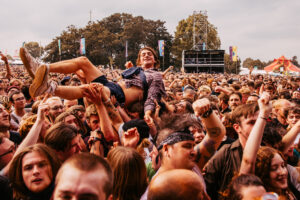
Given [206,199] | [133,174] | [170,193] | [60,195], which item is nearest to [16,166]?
[60,195]

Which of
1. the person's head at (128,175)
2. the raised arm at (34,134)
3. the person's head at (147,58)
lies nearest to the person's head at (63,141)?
the raised arm at (34,134)

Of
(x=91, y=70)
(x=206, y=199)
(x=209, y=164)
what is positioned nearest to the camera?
(x=206, y=199)

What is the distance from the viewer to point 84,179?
1.54 m

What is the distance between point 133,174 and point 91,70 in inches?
72.7

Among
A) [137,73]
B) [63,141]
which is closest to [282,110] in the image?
[137,73]

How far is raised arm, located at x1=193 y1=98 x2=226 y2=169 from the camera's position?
7.04 ft

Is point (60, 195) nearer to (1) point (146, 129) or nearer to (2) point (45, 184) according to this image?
(2) point (45, 184)

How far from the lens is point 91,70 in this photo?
348 centimetres

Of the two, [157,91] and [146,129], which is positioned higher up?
[157,91]

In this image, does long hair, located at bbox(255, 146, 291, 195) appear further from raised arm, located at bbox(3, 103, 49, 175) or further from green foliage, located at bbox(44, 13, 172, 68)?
green foliage, located at bbox(44, 13, 172, 68)

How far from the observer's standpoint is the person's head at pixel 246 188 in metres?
1.79

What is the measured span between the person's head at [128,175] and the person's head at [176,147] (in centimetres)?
23

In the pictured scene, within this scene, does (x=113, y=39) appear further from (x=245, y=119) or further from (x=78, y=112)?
(x=245, y=119)

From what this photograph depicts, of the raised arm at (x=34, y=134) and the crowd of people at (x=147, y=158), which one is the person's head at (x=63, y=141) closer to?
the crowd of people at (x=147, y=158)
